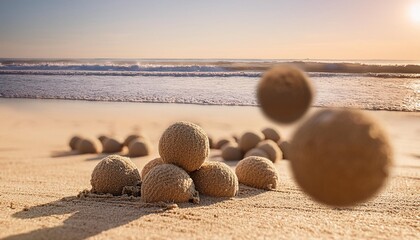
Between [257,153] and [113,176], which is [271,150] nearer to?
[257,153]

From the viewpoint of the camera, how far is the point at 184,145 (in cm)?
611

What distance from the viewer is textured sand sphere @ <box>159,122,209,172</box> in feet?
19.8

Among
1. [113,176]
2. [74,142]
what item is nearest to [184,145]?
[113,176]

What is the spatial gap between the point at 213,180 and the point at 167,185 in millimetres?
885

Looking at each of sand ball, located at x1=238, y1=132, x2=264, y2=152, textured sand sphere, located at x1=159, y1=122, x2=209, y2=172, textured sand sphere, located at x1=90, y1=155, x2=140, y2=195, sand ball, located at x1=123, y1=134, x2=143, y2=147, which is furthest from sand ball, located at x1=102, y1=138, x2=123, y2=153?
textured sand sphere, located at x1=159, y1=122, x2=209, y2=172

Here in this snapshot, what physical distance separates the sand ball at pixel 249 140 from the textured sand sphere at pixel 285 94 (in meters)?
11.1

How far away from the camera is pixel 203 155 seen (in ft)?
20.8

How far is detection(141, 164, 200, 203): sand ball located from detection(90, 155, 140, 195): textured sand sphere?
0.76 m

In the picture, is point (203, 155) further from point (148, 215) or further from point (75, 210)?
point (75, 210)

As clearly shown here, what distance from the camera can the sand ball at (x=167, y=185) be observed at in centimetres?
622

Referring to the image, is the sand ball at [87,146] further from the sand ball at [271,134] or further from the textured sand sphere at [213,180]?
the textured sand sphere at [213,180]

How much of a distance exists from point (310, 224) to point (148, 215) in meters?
2.23

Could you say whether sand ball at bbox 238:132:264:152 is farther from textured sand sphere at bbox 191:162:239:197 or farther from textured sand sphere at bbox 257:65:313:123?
textured sand sphere at bbox 257:65:313:123

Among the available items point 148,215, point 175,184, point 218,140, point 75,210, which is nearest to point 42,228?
point 75,210
